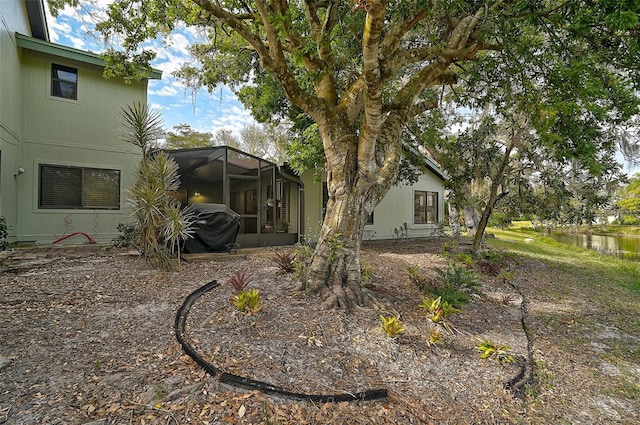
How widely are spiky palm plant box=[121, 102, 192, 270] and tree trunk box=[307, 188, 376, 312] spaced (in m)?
2.52

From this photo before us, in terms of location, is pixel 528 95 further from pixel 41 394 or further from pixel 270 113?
pixel 270 113

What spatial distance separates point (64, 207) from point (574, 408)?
1098cm

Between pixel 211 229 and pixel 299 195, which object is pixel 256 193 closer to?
pixel 299 195

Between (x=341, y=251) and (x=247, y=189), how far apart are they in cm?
649

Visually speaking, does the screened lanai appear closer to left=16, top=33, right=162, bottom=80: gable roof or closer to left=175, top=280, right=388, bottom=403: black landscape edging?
left=16, top=33, right=162, bottom=80: gable roof

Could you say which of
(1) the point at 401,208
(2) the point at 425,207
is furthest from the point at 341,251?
(2) the point at 425,207

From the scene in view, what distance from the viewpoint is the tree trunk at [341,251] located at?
14.9 ft

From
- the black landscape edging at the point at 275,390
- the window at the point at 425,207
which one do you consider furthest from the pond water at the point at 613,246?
the black landscape edging at the point at 275,390

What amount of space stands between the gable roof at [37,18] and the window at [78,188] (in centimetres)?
469

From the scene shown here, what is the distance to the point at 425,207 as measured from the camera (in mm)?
16172

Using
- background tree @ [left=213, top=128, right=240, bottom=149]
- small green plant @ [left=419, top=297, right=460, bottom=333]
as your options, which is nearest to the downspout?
small green plant @ [left=419, top=297, right=460, bottom=333]

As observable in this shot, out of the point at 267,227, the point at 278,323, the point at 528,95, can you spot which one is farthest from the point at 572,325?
the point at 267,227

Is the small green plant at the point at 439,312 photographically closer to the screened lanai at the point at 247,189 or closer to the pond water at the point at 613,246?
the screened lanai at the point at 247,189

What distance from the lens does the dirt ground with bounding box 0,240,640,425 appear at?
7.54 ft
